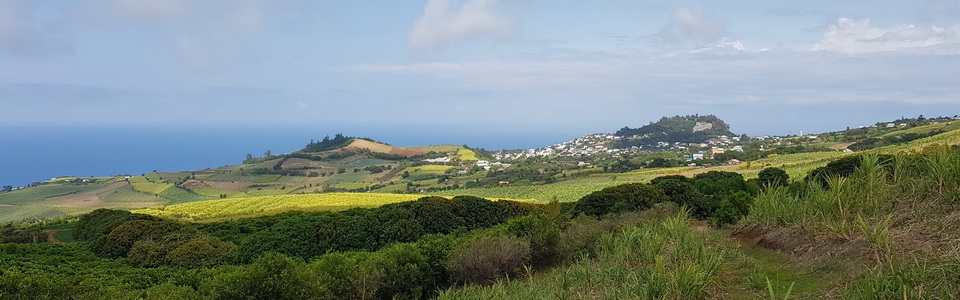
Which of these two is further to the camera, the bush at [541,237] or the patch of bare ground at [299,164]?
the patch of bare ground at [299,164]

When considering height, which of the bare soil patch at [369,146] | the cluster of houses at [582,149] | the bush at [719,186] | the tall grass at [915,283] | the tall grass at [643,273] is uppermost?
the bare soil patch at [369,146]

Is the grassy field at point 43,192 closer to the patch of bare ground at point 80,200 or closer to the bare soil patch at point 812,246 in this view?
the patch of bare ground at point 80,200

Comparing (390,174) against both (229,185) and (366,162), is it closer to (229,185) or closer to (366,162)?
(366,162)

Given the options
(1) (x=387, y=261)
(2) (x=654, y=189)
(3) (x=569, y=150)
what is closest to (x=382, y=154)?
(3) (x=569, y=150)

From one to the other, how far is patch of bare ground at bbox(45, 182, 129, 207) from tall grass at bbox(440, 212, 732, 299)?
76723 millimetres

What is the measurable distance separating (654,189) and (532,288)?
52.1ft

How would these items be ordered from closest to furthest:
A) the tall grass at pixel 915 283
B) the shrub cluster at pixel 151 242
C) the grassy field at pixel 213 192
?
the tall grass at pixel 915 283
the shrub cluster at pixel 151 242
the grassy field at pixel 213 192

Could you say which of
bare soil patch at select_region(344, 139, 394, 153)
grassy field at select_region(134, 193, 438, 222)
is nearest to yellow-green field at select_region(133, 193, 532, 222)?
grassy field at select_region(134, 193, 438, 222)

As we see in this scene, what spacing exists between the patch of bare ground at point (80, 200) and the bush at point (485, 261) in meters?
72.6

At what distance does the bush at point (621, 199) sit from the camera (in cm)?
2232

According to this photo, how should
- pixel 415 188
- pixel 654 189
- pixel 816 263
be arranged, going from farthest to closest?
pixel 415 188 → pixel 654 189 → pixel 816 263

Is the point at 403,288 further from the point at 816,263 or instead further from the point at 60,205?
the point at 60,205

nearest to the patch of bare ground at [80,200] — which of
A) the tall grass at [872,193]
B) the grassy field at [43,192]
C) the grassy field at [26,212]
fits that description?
the grassy field at [43,192]

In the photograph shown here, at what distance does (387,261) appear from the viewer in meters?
12.9
